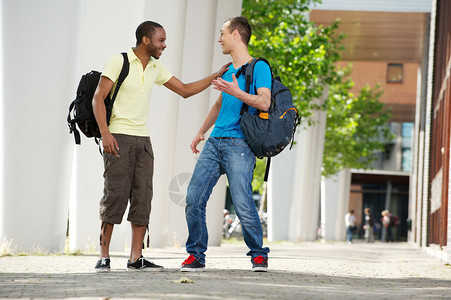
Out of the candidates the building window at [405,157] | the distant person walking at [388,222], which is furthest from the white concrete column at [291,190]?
the building window at [405,157]

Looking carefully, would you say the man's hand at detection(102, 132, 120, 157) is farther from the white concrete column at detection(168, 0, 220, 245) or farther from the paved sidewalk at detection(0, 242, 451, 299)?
the white concrete column at detection(168, 0, 220, 245)

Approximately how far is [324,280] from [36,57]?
13.4ft

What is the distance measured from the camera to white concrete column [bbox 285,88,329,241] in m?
29.4

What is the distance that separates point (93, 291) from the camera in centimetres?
456

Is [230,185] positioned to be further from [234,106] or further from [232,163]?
[234,106]

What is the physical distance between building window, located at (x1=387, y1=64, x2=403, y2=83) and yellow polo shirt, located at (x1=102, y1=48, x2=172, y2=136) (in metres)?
48.0

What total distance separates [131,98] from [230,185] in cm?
104

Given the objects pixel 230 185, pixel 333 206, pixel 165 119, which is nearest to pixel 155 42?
pixel 230 185

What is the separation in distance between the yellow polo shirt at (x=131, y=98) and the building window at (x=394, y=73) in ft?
157

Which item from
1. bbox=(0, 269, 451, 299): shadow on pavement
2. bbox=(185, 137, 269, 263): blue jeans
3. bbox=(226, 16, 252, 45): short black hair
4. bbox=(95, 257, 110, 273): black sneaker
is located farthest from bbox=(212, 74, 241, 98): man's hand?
bbox=(95, 257, 110, 273): black sneaker

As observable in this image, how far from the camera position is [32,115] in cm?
830

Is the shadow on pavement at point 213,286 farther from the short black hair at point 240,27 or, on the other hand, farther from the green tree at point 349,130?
the green tree at point 349,130

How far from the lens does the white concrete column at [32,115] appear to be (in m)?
8.20

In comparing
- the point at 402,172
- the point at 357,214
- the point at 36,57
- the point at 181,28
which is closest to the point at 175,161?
the point at 181,28
